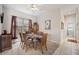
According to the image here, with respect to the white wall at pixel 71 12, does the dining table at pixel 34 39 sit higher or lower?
lower

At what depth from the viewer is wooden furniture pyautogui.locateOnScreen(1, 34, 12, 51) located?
7.41 feet

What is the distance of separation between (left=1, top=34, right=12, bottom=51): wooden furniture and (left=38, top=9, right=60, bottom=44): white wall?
66cm

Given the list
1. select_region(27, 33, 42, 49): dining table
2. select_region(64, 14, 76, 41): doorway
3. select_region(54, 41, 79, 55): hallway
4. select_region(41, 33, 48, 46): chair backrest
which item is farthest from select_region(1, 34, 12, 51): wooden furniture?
select_region(64, 14, 76, 41): doorway

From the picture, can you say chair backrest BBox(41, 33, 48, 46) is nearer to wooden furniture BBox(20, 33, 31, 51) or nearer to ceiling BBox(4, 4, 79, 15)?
wooden furniture BBox(20, 33, 31, 51)

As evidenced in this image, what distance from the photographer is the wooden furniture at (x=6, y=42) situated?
7.41ft

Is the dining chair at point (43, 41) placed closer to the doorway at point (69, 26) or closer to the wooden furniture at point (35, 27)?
the wooden furniture at point (35, 27)

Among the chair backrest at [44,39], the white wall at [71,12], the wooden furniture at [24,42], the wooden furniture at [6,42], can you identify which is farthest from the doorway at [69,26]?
the wooden furniture at [6,42]

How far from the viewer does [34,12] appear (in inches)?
92.7

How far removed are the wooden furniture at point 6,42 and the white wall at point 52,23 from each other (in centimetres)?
66

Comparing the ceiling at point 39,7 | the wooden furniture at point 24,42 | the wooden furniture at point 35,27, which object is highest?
the ceiling at point 39,7

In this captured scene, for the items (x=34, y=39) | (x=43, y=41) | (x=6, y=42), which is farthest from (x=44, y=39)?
(x=6, y=42)
